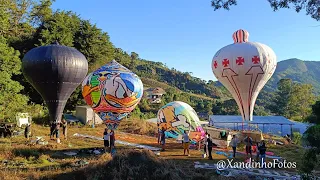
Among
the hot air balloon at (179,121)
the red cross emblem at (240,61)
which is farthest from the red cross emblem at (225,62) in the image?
the hot air balloon at (179,121)

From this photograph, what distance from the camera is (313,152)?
315 inches

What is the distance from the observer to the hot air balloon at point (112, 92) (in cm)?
1655

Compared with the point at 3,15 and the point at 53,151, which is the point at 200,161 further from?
the point at 3,15

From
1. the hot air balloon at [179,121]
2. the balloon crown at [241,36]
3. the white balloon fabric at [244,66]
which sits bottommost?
the hot air balloon at [179,121]

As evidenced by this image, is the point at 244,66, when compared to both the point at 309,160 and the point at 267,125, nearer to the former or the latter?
the point at 309,160

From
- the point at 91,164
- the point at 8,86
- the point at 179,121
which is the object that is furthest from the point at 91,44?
the point at 91,164

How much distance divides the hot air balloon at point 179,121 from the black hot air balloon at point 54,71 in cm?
603

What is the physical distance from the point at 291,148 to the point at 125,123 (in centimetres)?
1471

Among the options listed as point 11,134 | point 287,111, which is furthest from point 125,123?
point 287,111

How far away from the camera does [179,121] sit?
1873 cm

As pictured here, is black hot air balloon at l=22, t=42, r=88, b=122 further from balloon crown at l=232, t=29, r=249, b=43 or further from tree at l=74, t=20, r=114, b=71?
tree at l=74, t=20, r=114, b=71

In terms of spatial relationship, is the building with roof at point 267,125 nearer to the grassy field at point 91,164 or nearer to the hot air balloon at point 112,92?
the grassy field at point 91,164

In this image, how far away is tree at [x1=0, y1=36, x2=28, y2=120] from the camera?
1981 cm

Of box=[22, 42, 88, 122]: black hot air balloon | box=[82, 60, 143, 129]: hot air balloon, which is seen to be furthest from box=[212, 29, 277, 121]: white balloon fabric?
box=[22, 42, 88, 122]: black hot air balloon
